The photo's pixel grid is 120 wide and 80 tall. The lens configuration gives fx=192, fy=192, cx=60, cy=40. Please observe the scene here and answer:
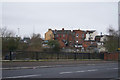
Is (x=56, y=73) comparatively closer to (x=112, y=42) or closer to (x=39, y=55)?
(x=39, y=55)

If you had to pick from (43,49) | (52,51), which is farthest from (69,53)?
(43,49)

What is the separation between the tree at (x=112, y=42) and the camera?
36750 mm

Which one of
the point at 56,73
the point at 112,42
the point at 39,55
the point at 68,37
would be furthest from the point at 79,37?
the point at 112,42

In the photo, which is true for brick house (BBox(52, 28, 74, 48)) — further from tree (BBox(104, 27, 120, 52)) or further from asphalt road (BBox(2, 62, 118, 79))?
tree (BBox(104, 27, 120, 52))

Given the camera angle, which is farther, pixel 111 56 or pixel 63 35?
pixel 111 56

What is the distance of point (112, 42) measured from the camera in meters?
37.2

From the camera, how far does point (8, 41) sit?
25562 millimetres

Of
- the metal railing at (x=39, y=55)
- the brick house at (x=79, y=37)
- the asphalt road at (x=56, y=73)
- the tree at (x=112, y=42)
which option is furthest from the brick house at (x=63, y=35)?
the tree at (x=112, y=42)

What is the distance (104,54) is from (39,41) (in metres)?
16.5

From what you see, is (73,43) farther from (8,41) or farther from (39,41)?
(8,41)

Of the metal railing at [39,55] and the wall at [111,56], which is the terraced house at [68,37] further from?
the wall at [111,56]

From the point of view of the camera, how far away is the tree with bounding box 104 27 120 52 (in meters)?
36.8

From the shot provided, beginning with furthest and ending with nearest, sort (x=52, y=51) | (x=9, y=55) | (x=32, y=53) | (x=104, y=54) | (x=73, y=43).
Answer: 1. (x=104, y=54)
2. (x=52, y=51)
3. (x=73, y=43)
4. (x=32, y=53)
5. (x=9, y=55)

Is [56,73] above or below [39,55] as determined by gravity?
below
